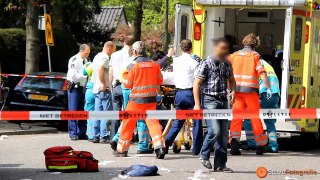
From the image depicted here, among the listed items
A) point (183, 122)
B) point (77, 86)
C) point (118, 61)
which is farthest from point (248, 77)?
point (77, 86)

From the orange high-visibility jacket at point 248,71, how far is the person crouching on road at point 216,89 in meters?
1.85

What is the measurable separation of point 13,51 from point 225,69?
18154mm

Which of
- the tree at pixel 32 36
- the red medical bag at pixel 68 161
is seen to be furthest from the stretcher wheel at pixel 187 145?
the tree at pixel 32 36

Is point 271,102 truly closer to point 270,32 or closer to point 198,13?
point 198,13

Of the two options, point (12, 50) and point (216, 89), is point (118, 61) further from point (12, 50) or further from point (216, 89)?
point (12, 50)

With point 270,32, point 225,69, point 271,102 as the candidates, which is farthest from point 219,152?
point 270,32

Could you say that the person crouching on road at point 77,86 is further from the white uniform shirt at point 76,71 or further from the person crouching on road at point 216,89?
the person crouching on road at point 216,89

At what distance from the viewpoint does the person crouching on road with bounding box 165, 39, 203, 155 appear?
13016mm

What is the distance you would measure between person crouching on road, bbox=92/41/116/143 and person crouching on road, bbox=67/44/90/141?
0.61m

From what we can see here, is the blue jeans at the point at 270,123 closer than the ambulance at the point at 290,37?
No

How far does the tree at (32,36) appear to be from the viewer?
78.9 ft

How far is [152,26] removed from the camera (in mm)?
70500

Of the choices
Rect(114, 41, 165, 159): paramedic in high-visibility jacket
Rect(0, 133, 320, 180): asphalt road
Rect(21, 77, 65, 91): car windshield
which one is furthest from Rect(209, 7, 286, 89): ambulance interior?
Rect(21, 77, 65, 91): car windshield

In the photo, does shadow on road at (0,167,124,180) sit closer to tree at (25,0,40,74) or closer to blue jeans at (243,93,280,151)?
blue jeans at (243,93,280,151)
